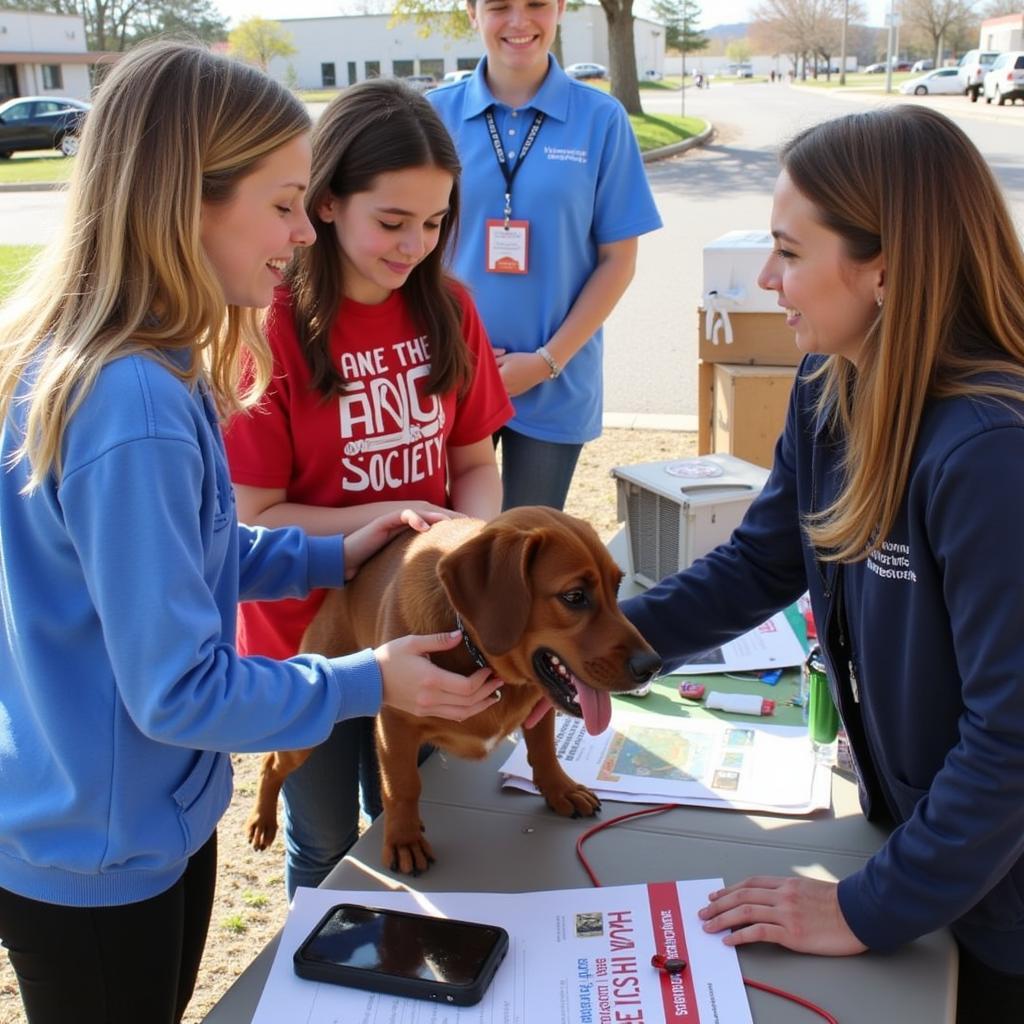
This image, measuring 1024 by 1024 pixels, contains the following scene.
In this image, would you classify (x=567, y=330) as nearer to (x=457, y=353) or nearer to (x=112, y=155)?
(x=457, y=353)

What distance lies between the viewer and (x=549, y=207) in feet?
11.9

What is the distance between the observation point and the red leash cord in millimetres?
1526

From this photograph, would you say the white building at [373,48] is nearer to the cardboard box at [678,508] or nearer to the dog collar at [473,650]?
the cardboard box at [678,508]

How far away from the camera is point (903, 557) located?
1.70 metres

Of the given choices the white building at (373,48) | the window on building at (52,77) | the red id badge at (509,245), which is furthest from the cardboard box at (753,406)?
the white building at (373,48)

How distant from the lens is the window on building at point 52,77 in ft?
181

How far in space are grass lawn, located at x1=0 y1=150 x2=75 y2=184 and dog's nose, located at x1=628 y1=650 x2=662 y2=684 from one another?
22466 mm

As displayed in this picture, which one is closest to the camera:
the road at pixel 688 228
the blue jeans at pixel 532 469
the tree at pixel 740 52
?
the blue jeans at pixel 532 469

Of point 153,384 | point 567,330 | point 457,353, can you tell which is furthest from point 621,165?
point 153,384

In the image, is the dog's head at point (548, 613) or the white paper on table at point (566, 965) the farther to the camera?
the dog's head at point (548, 613)

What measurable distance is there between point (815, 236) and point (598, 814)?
1.11 m

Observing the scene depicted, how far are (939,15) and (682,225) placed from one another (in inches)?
3261

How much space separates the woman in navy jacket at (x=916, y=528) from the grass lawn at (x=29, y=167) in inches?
885

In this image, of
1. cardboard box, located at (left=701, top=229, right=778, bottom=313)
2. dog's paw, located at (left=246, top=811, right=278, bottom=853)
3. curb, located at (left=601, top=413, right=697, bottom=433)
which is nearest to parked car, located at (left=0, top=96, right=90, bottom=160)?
curb, located at (left=601, top=413, right=697, bottom=433)
